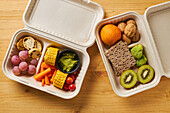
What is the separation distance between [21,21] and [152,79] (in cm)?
142

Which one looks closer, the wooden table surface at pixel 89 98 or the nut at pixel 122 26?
the nut at pixel 122 26

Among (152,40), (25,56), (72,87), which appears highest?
(152,40)

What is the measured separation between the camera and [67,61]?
1.51m

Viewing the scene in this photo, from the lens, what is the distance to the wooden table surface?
5.28 feet

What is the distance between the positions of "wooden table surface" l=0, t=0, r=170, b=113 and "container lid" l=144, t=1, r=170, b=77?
0.44 feet

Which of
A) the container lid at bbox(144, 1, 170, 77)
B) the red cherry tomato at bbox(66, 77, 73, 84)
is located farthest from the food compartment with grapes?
the red cherry tomato at bbox(66, 77, 73, 84)

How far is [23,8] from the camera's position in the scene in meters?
1.64

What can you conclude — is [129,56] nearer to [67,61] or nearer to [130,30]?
[130,30]

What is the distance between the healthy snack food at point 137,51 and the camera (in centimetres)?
148

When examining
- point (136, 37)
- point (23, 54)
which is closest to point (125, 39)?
point (136, 37)

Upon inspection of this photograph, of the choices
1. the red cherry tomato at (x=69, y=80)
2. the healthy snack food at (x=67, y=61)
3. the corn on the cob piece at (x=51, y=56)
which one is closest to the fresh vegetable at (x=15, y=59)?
the corn on the cob piece at (x=51, y=56)

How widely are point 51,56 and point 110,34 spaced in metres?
0.58

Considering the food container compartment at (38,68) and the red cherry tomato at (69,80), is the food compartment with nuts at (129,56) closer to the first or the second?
the food container compartment at (38,68)

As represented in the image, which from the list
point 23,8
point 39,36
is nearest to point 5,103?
point 39,36
